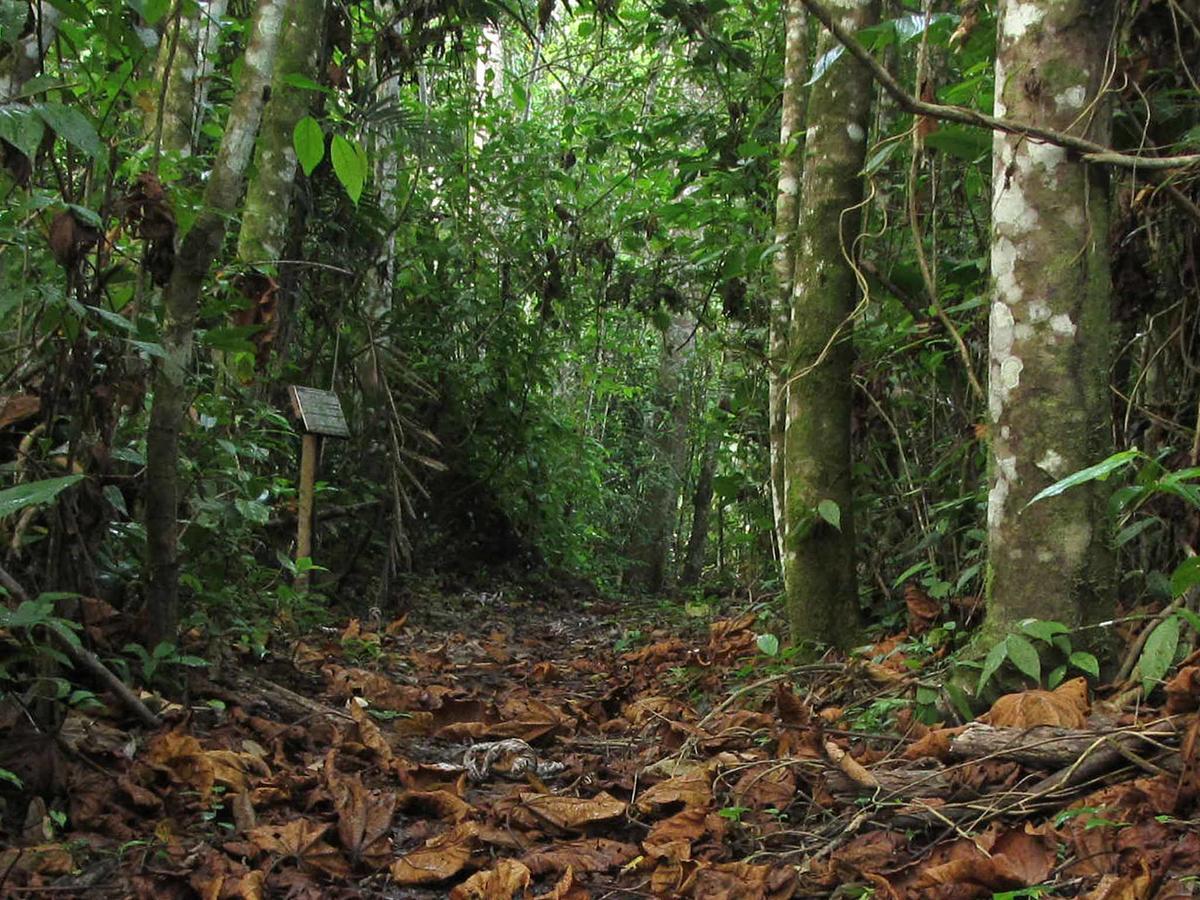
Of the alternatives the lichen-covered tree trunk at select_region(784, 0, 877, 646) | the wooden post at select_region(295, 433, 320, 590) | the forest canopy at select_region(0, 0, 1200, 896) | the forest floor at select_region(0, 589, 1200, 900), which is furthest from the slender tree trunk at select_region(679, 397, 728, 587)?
the forest floor at select_region(0, 589, 1200, 900)

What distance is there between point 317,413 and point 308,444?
19 centimetres

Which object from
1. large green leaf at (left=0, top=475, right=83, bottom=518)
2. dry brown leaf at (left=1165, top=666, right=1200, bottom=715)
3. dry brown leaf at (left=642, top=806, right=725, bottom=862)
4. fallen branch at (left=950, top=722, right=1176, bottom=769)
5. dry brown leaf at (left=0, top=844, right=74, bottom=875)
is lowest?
dry brown leaf at (left=0, top=844, right=74, bottom=875)

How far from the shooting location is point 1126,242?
329 centimetres

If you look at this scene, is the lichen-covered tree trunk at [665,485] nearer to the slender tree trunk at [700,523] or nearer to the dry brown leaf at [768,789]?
the slender tree trunk at [700,523]

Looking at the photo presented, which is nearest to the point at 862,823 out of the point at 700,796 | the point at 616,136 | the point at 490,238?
the point at 700,796

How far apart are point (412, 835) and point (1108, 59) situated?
271 cm

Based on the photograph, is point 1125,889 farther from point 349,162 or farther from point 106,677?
point 106,677

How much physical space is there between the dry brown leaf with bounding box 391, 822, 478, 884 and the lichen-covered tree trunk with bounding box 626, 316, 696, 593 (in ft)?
32.8

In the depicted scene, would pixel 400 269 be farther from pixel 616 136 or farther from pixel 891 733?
pixel 891 733

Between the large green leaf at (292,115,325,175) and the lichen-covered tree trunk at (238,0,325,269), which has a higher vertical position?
the lichen-covered tree trunk at (238,0,325,269)

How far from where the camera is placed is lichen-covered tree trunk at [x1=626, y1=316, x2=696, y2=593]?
42.3 ft

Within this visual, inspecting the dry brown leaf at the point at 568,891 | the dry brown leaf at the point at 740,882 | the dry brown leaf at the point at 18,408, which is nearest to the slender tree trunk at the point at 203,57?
the dry brown leaf at the point at 18,408

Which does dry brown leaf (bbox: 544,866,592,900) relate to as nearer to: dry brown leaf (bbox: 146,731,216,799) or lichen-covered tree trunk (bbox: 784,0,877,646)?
dry brown leaf (bbox: 146,731,216,799)

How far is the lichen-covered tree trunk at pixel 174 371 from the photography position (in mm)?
3184
